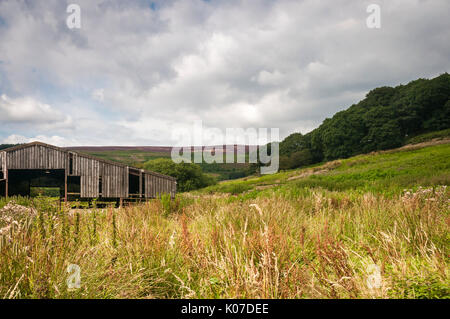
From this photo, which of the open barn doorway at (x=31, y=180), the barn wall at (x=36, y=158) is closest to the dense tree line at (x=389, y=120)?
the barn wall at (x=36, y=158)

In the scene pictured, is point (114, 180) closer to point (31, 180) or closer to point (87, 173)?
point (87, 173)

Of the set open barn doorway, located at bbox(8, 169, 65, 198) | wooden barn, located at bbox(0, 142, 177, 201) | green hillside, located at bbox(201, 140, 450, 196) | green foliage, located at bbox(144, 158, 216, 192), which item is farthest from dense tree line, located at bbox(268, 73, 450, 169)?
open barn doorway, located at bbox(8, 169, 65, 198)

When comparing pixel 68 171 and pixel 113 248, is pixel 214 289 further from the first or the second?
pixel 68 171

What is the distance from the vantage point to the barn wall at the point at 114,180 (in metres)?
25.1

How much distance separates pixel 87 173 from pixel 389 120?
53157 mm

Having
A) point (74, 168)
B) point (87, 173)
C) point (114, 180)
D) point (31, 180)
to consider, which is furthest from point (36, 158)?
point (31, 180)

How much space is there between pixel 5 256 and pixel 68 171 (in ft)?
86.5

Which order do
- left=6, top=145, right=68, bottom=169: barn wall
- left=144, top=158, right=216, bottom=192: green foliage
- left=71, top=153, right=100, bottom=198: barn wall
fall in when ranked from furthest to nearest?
left=144, top=158, right=216, bottom=192: green foliage
left=71, top=153, right=100, bottom=198: barn wall
left=6, top=145, right=68, bottom=169: barn wall

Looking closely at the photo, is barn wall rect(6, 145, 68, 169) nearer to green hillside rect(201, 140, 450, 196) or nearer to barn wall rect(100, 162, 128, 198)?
barn wall rect(100, 162, 128, 198)

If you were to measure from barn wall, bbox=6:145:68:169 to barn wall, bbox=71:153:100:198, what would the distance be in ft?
3.55

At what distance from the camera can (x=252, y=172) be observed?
7525 centimetres

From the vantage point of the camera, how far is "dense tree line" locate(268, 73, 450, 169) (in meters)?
46.9
